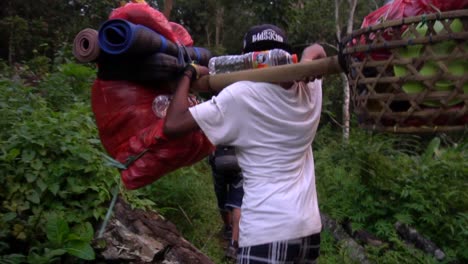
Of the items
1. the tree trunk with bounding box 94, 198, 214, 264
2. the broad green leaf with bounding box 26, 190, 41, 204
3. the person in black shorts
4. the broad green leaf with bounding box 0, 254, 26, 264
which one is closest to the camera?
the broad green leaf with bounding box 0, 254, 26, 264

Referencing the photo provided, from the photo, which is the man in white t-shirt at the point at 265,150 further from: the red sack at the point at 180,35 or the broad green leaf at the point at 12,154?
the broad green leaf at the point at 12,154

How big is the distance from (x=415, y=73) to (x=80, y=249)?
214 centimetres

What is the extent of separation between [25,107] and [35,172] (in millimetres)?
890

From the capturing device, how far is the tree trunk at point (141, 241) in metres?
3.25

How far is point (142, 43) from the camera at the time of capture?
6.53ft

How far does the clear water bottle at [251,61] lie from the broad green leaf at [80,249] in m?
1.39

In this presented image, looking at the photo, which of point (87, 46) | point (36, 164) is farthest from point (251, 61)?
point (36, 164)

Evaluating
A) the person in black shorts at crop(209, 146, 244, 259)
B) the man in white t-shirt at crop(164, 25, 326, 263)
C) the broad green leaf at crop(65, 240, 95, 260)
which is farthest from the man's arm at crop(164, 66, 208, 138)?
the person in black shorts at crop(209, 146, 244, 259)

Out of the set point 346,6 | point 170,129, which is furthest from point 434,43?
point 346,6

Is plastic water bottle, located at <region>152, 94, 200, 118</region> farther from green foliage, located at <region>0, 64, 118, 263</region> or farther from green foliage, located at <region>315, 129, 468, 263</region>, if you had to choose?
green foliage, located at <region>315, 129, 468, 263</region>

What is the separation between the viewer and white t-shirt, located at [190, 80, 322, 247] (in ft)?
6.47

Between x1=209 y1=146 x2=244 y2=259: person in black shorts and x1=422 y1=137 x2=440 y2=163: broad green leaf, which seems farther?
x1=422 y1=137 x2=440 y2=163: broad green leaf

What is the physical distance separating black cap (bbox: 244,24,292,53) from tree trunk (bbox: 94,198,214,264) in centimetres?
165

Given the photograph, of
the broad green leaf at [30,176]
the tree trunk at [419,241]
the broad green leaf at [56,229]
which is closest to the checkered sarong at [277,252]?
the broad green leaf at [56,229]
